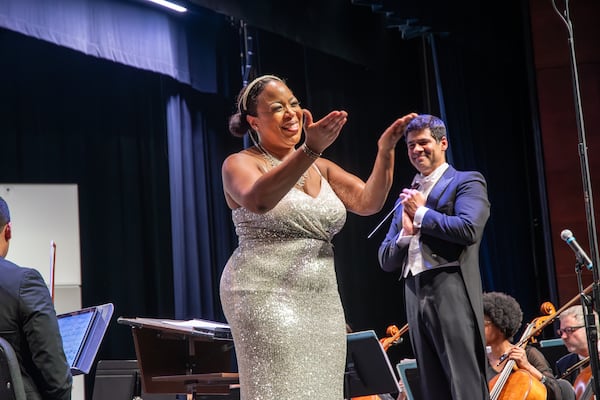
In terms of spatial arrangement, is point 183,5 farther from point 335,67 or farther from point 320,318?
point 320,318

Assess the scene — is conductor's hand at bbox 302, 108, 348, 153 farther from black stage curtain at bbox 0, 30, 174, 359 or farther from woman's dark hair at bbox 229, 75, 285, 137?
black stage curtain at bbox 0, 30, 174, 359

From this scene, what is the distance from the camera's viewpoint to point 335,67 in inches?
288

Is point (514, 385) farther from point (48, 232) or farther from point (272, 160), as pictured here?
point (48, 232)

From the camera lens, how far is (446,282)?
11.7ft

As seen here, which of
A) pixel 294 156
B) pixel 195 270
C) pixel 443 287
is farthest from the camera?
pixel 195 270

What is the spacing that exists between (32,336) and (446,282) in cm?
161

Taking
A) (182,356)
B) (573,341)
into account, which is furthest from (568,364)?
(182,356)

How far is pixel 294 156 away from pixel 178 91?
186 inches

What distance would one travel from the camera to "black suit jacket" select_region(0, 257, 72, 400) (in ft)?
9.75

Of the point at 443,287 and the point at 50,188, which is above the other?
the point at 50,188

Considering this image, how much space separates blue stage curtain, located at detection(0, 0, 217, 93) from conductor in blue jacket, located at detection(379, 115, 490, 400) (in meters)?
2.89

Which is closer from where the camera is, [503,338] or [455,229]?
[455,229]

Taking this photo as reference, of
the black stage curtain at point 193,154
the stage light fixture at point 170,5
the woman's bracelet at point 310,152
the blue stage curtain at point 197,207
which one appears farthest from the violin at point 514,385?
the stage light fixture at point 170,5

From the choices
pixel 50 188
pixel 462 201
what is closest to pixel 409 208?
pixel 462 201
